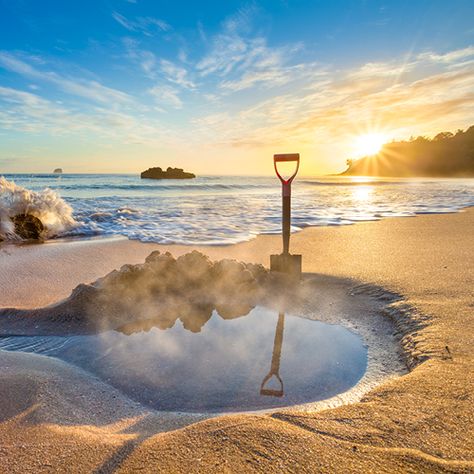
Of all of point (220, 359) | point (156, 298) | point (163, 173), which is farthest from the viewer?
point (163, 173)

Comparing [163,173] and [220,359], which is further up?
[163,173]

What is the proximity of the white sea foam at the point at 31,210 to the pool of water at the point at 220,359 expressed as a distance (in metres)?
5.31

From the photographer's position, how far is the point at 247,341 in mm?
2504

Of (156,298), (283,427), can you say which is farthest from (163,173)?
(283,427)

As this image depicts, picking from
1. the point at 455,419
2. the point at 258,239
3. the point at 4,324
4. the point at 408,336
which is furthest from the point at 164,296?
the point at 258,239

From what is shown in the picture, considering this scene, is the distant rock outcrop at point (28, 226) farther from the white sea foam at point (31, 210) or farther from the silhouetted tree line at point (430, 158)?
the silhouetted tree line at point (430, 158)

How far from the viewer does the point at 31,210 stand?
24.6 ft

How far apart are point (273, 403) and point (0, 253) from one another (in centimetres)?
547

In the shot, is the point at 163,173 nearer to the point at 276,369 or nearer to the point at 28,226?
the point at 28,226

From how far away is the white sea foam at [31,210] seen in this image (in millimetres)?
7087

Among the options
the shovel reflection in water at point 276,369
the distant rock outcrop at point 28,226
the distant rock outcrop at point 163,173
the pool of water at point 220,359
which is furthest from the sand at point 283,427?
the distant rock outcrop at point 163,173

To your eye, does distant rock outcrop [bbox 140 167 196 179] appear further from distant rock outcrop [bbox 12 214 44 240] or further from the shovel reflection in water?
the shovel reflection in water

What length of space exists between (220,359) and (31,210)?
689cm

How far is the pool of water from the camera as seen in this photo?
188 cm
